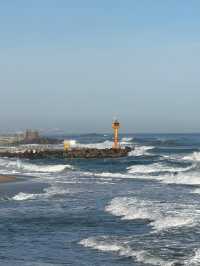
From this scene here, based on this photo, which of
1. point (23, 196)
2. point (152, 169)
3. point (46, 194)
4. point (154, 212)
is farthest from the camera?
point (152, 169)

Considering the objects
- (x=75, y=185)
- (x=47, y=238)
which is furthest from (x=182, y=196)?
(x=47, y=238)

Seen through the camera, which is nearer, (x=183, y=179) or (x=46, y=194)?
(x=46, y=194)

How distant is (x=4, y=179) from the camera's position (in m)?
33.6

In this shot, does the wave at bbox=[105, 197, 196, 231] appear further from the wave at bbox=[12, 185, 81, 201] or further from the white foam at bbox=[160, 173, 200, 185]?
the white foam at bbox=[160, 173, 200, 185]

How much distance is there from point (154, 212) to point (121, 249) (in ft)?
18.3

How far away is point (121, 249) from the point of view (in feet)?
44.9

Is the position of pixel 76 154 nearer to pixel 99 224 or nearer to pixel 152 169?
pixel 152 169

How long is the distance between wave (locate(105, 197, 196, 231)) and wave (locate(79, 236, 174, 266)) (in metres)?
2.19

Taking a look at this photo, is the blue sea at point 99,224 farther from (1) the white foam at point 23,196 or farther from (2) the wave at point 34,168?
(2) the wave at point 34,168

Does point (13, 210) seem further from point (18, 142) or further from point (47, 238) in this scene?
point (18, 142)

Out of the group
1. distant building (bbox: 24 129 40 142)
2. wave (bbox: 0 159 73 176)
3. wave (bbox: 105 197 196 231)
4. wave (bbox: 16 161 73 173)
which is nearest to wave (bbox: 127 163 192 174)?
wave (bbox: 16 161 73 173)

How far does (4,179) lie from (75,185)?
545cm

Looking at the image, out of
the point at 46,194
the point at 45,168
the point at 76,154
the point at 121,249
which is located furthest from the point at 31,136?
the point at 121,249

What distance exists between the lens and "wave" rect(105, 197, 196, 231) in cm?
1706
